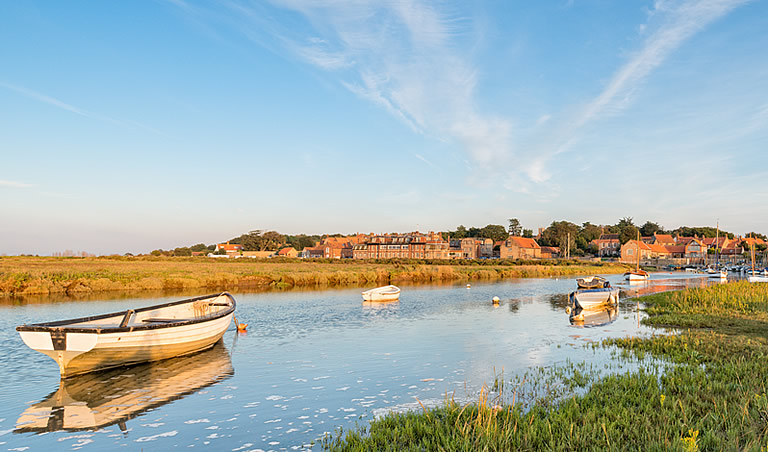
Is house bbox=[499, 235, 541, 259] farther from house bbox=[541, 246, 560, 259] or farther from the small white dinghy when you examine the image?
the small white dinghy

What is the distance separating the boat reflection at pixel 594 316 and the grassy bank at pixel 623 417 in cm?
1187

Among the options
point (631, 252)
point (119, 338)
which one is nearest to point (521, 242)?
point (631, 252)

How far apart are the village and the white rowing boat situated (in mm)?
124251

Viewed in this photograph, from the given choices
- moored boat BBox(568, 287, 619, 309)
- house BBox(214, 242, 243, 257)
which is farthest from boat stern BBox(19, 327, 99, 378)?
house BBox(214, 242, 243, 257)

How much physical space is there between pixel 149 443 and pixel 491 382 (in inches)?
364

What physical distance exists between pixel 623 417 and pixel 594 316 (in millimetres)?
23444

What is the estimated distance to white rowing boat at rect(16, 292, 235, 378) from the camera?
13.8 metres

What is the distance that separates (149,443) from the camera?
9672 millimetres

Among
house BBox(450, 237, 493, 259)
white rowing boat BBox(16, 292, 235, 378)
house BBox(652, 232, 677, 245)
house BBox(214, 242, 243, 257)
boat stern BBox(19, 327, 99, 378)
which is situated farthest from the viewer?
house BBox(214, 242, 243, 257)

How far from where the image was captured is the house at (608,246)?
164m

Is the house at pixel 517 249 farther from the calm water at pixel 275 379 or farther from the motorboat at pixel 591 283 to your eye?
the calm water at pixel 275 379

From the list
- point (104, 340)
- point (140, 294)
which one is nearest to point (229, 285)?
point (140, 294)

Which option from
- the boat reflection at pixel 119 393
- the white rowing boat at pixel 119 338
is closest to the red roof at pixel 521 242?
the white rowing boat at pixel 119 338

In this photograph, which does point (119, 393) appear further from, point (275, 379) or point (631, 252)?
point (631, 252)
